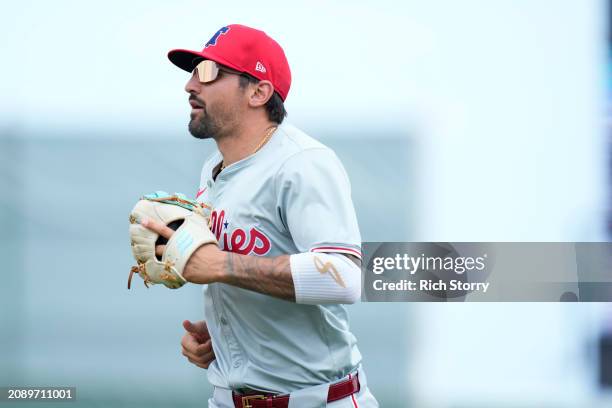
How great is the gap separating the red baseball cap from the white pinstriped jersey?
0.19m

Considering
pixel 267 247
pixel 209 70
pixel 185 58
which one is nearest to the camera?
pixel 267 247

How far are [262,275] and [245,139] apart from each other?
50cm

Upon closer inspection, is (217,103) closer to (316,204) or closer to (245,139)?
(245,139)

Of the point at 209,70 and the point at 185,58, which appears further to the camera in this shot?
the point at 185,58

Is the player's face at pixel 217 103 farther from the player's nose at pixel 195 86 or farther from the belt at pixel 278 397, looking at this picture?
the belt at pixel 278 397

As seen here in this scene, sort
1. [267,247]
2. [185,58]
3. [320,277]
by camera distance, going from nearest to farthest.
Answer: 1. [320,277]
2. [267,247]
3. [185,58]

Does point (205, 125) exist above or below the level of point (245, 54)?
below

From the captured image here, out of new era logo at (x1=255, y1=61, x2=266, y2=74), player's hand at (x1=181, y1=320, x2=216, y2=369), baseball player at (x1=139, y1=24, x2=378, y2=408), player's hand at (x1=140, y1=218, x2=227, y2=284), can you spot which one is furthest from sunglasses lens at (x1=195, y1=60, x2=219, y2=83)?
player's hand at (x1=181, y1=320, x2=216, y2=369)

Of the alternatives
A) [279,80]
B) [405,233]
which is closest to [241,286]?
[279,80]

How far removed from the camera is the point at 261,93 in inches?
104

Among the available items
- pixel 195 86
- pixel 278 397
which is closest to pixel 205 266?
pixel 278 397

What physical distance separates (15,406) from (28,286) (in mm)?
600

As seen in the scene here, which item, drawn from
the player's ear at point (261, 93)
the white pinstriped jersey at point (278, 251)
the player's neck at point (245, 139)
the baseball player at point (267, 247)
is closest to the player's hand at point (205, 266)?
the baseball player at point (267, 247)

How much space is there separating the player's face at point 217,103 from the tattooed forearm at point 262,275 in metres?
0.47
